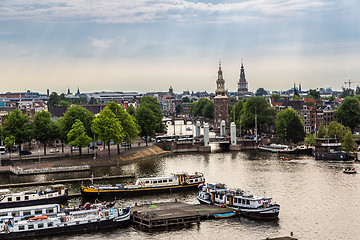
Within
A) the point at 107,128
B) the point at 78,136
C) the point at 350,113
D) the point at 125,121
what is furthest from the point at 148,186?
the point at 350,113

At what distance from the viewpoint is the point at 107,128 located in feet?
395

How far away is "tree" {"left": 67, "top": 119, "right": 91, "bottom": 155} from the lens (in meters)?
118

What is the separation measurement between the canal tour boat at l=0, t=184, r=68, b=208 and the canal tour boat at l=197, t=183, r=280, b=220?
819 inches

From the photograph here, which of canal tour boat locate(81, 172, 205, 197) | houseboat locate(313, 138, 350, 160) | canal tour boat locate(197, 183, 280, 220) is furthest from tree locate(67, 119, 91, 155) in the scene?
houseboat locate(313, 138, 350, 160)

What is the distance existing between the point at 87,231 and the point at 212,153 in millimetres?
85018

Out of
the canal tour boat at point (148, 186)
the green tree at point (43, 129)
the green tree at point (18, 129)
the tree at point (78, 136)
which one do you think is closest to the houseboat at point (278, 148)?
the tree at point (78, 136)

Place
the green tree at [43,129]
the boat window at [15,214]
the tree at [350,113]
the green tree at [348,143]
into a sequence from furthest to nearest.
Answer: the tree at [350,113]
the green tree at [43,129]
the green tree at [348,143]
the boat window at [15,214]

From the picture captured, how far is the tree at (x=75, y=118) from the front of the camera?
4953 inches

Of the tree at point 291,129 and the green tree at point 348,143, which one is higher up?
the tree at point 291,129

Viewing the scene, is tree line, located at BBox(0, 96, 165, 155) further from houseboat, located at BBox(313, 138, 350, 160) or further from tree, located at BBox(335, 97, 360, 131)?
tree, located at BBox(335, 97, 360, 131)

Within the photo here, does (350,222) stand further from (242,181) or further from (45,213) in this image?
(45,213)

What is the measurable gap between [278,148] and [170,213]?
8097 cm

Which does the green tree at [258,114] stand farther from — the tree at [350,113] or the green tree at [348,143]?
the green tree at [348,143]

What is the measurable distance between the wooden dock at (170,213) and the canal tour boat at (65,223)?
2.34 meters
